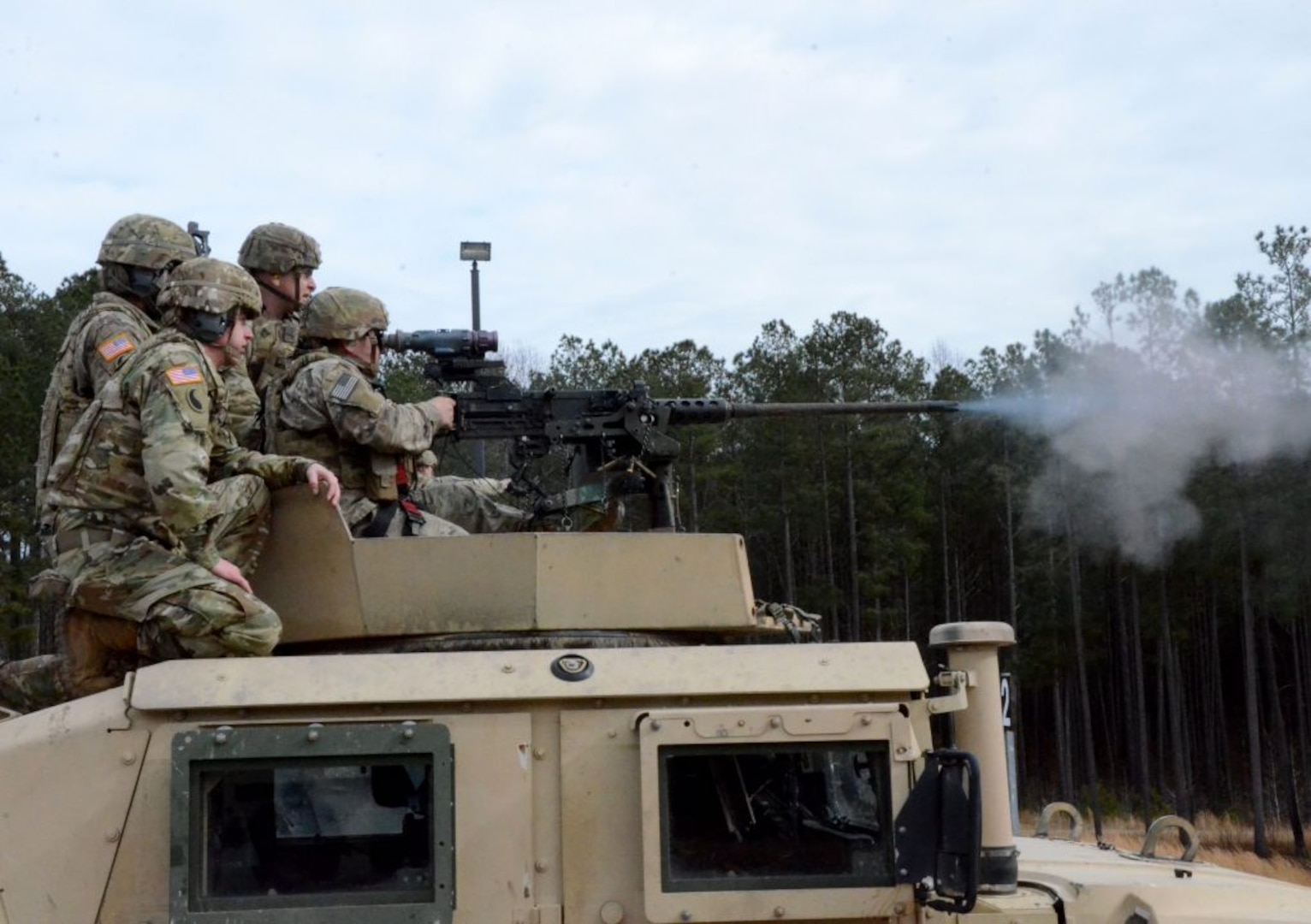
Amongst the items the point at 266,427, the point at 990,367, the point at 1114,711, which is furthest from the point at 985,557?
the point at 266,427

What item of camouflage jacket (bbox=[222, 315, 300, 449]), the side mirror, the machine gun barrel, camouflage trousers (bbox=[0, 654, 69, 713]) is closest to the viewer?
the side mirror

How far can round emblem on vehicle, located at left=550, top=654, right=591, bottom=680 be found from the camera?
4.27 metres

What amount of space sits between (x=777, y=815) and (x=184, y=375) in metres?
2.11

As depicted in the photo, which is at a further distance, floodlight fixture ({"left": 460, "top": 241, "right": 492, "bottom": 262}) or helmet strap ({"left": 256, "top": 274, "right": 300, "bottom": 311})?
floodlight fixture ({"left": 460, "top": 241, "right": 492, "bottom": 262})

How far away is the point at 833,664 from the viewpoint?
4.32 m

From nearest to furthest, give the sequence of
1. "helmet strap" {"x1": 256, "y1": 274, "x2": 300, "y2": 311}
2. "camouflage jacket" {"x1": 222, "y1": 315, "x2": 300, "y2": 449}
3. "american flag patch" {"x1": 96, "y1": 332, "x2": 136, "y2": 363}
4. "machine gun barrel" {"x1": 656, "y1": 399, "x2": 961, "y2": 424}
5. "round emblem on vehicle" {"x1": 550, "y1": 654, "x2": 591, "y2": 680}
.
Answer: "round emblem on vehicle" {"x1": 550, "y1": 654, "x2": 591, "y2": 680} → "american flag patch" {"x1": 96, "y1": 332, "x2": 136, "y2": 363} → "camouflage jacket" {"x1": 222, "y1": 315, "x2": 300, "y2": 449} → "helmet strap" {"x1": 256, "y1": 274, "x2": 300, "y2": 311} → "machine gun barrel" {"x1": 656, "y1": 399, "x2": 961, "y2": 424}

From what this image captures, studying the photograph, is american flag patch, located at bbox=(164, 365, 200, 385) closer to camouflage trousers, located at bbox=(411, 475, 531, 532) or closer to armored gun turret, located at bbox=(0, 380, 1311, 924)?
armored gun turret, located at bbox=(0, 380, 1311, 924)

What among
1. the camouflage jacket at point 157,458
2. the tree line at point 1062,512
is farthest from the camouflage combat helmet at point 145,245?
the tree line at point 1062,512

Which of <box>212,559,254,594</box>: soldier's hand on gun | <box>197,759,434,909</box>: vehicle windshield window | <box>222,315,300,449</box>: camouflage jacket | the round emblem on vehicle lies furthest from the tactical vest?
<box>197,759,434,909</box>: vehicle windshield window

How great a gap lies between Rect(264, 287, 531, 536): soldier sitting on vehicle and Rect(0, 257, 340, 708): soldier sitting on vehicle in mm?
492

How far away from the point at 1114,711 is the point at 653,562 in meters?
48.8

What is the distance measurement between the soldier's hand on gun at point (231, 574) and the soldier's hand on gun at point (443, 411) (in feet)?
4.71

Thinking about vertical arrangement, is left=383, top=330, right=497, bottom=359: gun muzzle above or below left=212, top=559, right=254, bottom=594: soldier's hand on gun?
above

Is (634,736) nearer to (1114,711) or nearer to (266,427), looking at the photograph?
(266,427)
